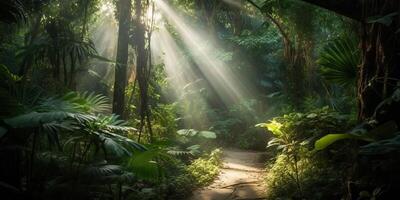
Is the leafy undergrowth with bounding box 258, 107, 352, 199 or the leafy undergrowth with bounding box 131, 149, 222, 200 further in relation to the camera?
the leafy undergrowth with bounding box 131, 149, 222, 200

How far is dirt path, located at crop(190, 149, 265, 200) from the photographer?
264 inches

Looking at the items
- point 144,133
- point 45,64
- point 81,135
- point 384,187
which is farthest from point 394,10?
point 45,64

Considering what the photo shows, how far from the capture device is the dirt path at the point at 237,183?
671cm

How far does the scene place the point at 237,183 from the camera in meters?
7.54

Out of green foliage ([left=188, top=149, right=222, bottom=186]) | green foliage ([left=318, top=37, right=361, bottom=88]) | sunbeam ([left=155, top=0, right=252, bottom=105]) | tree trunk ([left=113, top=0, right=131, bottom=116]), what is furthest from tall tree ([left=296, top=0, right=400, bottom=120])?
sunbeam ([left=155, top=0, right=252, bottom=105])

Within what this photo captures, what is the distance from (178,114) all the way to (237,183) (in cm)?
686

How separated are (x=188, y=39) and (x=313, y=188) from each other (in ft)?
38.1

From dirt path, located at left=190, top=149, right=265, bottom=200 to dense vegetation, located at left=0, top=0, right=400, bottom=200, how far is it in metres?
0.26

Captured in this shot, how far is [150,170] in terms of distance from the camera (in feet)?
16.5

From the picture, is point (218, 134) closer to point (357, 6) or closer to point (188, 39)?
point (188, 39)

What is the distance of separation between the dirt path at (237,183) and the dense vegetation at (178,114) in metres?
0.26

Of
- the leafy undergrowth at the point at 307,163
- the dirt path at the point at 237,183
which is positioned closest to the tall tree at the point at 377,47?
the leafy undergrowth at the point at 307,163

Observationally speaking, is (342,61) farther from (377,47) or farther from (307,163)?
(307,163)

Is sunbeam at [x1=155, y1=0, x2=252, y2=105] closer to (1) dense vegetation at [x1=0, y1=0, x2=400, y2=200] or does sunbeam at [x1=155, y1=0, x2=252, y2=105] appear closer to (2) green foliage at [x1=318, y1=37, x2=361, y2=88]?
(1) dense vegetation at [x1=0, y1=0, x2=400, y2=200]
